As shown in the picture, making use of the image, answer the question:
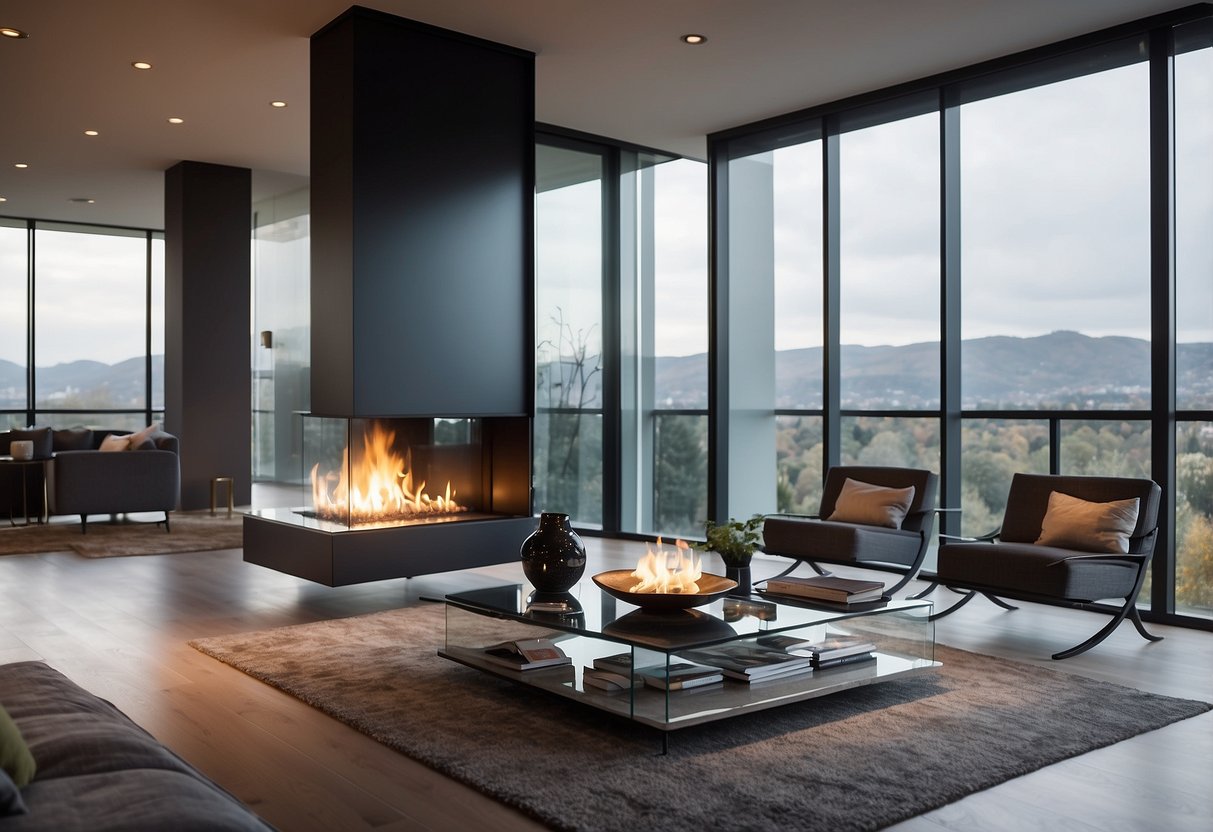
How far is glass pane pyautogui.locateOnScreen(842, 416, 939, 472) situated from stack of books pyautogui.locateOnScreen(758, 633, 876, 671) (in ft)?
8.71

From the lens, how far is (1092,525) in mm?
4715

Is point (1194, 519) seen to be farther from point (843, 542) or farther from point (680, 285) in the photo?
point (680, 285)

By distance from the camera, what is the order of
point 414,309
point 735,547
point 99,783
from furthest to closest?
1. point 414,309
2. point 735,547
3. point 99,783

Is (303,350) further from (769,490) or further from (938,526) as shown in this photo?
(938,526)

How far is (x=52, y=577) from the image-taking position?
6074 mm

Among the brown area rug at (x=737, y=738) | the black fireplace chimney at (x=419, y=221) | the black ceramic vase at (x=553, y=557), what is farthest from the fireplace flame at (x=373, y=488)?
the black ceramic vase at (x=553, y=557)

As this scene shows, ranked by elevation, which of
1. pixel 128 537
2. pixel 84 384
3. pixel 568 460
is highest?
pixel 84 384

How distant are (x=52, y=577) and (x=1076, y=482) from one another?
226 inches

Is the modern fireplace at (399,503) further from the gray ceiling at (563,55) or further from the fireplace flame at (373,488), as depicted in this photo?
the gray ceiling at (563,55)

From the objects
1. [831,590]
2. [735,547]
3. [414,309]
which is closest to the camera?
[831,590]

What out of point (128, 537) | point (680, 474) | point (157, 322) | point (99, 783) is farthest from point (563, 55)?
point (157, 322)

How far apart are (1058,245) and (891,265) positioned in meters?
1.05

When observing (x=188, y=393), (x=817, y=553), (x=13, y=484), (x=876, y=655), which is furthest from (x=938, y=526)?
(x=13, y=484)

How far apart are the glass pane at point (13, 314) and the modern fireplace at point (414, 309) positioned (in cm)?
713
